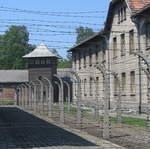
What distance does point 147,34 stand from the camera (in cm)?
3197

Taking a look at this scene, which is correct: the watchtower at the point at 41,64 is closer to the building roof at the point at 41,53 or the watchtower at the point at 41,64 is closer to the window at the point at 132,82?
the building roof at the point at 41,53

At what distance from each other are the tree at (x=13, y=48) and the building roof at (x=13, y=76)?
2401 cm

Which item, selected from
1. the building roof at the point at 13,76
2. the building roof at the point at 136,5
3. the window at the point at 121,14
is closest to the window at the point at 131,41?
the building roof at the point at 136,5

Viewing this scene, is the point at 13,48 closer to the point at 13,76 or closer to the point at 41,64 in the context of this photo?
the point at 13,76

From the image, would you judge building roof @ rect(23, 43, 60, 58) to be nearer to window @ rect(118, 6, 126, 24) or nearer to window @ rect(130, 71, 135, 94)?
window @ rect(118, 6, 126, 24)

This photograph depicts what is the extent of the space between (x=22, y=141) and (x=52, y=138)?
1.31m

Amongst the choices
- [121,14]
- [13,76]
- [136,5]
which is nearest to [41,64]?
[13,76]

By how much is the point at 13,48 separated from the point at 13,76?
25.7 m

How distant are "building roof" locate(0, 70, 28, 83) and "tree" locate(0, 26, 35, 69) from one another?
78.8 ft

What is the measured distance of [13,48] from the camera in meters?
107

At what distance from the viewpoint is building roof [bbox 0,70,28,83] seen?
80.8 metres

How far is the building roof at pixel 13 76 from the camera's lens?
8081 centimetres

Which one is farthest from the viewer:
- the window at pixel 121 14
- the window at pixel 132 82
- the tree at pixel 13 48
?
the tree at pixel 13 48

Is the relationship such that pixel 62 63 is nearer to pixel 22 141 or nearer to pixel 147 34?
pixel 147 34
